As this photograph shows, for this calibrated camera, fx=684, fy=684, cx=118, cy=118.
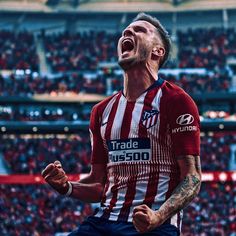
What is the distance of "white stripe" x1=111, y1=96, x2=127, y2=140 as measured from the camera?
13.2ft

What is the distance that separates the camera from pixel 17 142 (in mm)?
31750

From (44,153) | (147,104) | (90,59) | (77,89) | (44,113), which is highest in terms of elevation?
(147,104)

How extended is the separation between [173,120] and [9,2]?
40.6 metres

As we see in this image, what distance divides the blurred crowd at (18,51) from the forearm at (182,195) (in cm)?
3347

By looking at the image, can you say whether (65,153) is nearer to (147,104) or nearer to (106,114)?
(106,114)

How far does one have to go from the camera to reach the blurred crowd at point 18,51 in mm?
37000

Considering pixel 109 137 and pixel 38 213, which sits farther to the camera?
pixel 38 213

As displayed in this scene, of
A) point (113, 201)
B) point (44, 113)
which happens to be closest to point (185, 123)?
point (113, 201)

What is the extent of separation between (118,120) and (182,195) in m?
0.62

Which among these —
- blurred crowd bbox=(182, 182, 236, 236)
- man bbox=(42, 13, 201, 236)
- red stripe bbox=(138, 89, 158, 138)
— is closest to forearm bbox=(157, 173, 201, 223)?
man bbox=(42, 13, 201, 236)

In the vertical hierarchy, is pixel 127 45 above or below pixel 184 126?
above

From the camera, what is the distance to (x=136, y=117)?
397 cm

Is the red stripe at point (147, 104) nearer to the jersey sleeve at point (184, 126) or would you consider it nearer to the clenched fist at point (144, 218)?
the jersey sleeve at point (184, 126)

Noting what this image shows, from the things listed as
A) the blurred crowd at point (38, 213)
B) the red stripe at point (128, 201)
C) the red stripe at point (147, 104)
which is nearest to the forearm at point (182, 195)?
the red stripe at point (128, 201)
